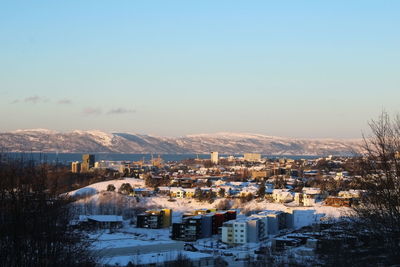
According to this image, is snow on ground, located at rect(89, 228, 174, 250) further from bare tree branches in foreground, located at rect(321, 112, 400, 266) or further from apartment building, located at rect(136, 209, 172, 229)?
bare tree branches in foreground, located at rect(321, 112, 400, 266)

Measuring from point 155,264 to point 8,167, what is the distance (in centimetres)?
659

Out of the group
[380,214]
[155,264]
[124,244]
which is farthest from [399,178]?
[124,244]

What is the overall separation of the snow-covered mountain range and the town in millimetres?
67742

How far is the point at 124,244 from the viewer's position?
12266mm

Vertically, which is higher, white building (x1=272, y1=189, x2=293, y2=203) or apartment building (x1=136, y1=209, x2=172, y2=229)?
white building (x1=272, y1=189, x2=293, y2=203)

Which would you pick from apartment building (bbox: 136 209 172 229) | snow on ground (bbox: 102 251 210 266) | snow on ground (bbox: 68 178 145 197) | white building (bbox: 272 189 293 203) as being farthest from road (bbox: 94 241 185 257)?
white building (bbox: 272 189 293 203)

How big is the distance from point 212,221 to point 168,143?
9787cm

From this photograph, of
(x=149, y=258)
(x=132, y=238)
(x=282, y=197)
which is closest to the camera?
(x=149, y=258)

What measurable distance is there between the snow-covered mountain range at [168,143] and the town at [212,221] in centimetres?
6774

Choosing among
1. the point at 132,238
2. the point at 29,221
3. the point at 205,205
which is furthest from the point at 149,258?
the point at 205,205

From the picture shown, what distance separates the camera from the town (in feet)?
35.2

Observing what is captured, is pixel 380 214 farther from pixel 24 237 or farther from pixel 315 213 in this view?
pixel 315 213

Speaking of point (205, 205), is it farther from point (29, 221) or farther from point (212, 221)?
point (29, 221)

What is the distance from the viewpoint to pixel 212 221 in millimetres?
15969
